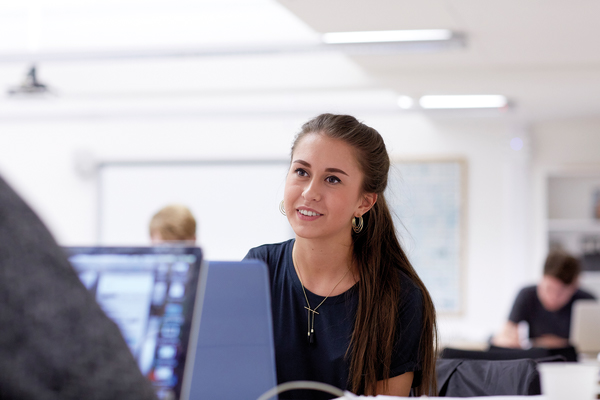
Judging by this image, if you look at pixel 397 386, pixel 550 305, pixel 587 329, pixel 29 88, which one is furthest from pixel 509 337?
pixel 29 88

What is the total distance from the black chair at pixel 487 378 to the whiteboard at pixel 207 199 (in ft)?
15.4

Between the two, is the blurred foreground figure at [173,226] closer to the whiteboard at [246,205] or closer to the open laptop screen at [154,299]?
the open laptop screen at [154,299]

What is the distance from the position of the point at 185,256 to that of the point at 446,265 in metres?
5.66

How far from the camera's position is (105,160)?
6895 mm

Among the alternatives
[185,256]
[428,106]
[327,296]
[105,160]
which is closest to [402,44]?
[428,106]

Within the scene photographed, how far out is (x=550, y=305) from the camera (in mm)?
4457

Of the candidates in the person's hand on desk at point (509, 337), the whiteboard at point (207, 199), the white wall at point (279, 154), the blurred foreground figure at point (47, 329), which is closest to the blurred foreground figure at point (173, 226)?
the person's hand on desk at point (509, 337)

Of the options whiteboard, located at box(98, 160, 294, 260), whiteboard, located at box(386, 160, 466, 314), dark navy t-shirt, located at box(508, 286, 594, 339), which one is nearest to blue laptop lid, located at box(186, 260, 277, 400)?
dark navy t-shirt, located at box(508, 286, 594, 339)

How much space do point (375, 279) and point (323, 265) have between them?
0.50 ft

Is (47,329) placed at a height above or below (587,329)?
above

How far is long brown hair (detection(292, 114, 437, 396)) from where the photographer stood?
5.02 feet

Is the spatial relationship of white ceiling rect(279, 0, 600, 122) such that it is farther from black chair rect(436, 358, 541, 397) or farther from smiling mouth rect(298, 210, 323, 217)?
black chair rect(436, 358, 541, 397)

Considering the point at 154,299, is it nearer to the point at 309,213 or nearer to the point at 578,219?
the point at 309,213

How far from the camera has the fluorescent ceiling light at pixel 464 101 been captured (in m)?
5.20
